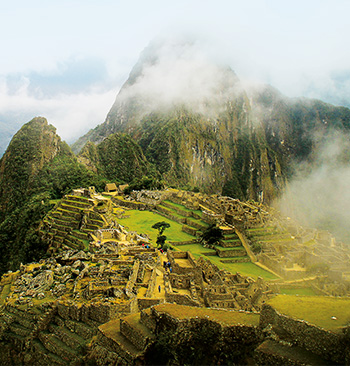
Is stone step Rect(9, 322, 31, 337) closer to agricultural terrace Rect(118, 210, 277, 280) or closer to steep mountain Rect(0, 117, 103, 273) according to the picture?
agricultural terrace Rect(118, 210, 277, 280)

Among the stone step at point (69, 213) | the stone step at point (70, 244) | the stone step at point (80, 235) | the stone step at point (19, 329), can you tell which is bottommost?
the stone step at point (70, 244)

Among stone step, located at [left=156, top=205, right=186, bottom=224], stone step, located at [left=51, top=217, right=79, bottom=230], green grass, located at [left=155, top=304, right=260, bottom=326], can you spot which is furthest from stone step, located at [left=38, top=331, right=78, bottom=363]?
stone step, located at [left=156, top=205, right=186, bottom=224]

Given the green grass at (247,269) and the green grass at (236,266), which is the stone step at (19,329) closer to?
the green grass at (236,266)

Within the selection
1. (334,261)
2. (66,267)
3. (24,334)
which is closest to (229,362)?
(24,334)

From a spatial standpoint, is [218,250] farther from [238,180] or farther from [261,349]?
[238,180]

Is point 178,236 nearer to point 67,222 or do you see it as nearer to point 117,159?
point 67,222

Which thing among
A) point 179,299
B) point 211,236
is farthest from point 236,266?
point 179,299

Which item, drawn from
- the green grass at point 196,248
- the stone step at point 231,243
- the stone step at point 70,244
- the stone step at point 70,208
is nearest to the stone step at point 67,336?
the stone step at point 70,244
